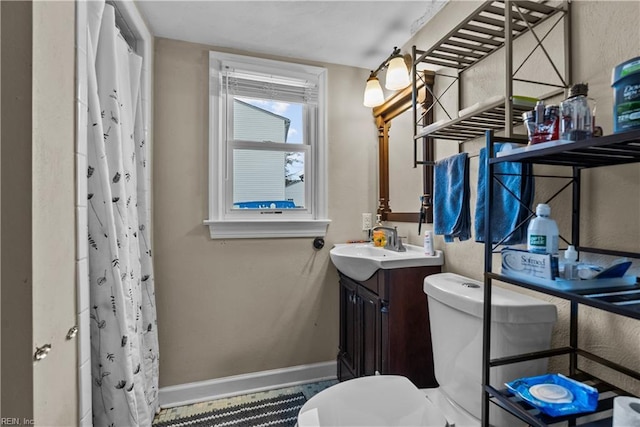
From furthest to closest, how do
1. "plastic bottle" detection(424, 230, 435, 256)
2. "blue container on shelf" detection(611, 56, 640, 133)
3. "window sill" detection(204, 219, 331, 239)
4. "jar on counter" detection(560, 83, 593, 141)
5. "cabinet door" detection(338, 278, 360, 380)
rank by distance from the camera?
"window sill" detection(204, 219, 331, 239) → "cabinet door" detection(338, 278, 360, 380) → "plastic bottle" detection(424, 230, 435, 256) → "jar on counter" detection(560, 83, 593, 141) → "blue container on shelf" detection(611, 56, 640, 133)

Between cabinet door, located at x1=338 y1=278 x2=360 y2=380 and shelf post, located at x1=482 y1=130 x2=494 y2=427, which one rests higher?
shelf post, located at x1=482 y1=130 x2=494 y2=427

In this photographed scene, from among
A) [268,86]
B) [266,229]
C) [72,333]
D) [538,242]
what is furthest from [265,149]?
[538,242]

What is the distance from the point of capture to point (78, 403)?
36.8 inches

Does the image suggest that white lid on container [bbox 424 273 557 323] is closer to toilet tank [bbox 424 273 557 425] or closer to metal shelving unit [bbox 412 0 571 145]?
toilet tank [bbox 424 273 557 425]

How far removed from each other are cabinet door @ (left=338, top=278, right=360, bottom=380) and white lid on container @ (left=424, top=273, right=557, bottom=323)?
0.69 m


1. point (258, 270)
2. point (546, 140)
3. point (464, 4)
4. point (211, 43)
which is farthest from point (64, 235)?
point (464, 4)

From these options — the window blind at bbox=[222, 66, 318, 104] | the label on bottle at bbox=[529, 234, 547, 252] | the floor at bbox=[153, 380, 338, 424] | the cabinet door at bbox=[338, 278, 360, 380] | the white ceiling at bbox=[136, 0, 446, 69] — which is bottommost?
the floor at bbox=[153, 380, 338, 424]

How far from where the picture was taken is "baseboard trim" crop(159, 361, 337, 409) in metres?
1.86

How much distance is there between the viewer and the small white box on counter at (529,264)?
73cm

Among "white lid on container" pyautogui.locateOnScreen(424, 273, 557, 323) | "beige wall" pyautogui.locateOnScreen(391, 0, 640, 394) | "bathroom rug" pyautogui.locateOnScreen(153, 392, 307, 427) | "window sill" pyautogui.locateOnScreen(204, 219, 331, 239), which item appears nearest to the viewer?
"beige wall" pyautogui.locateOnScreen(391, 0, 640, 394)

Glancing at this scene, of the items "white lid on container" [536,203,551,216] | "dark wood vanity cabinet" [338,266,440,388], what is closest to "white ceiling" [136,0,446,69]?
"white lid on container" [536,203,551,216]

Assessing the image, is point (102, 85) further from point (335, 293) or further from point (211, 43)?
point (335, 293)

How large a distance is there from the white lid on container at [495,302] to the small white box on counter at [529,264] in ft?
0.51

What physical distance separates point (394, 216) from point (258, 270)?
38.1 inches
